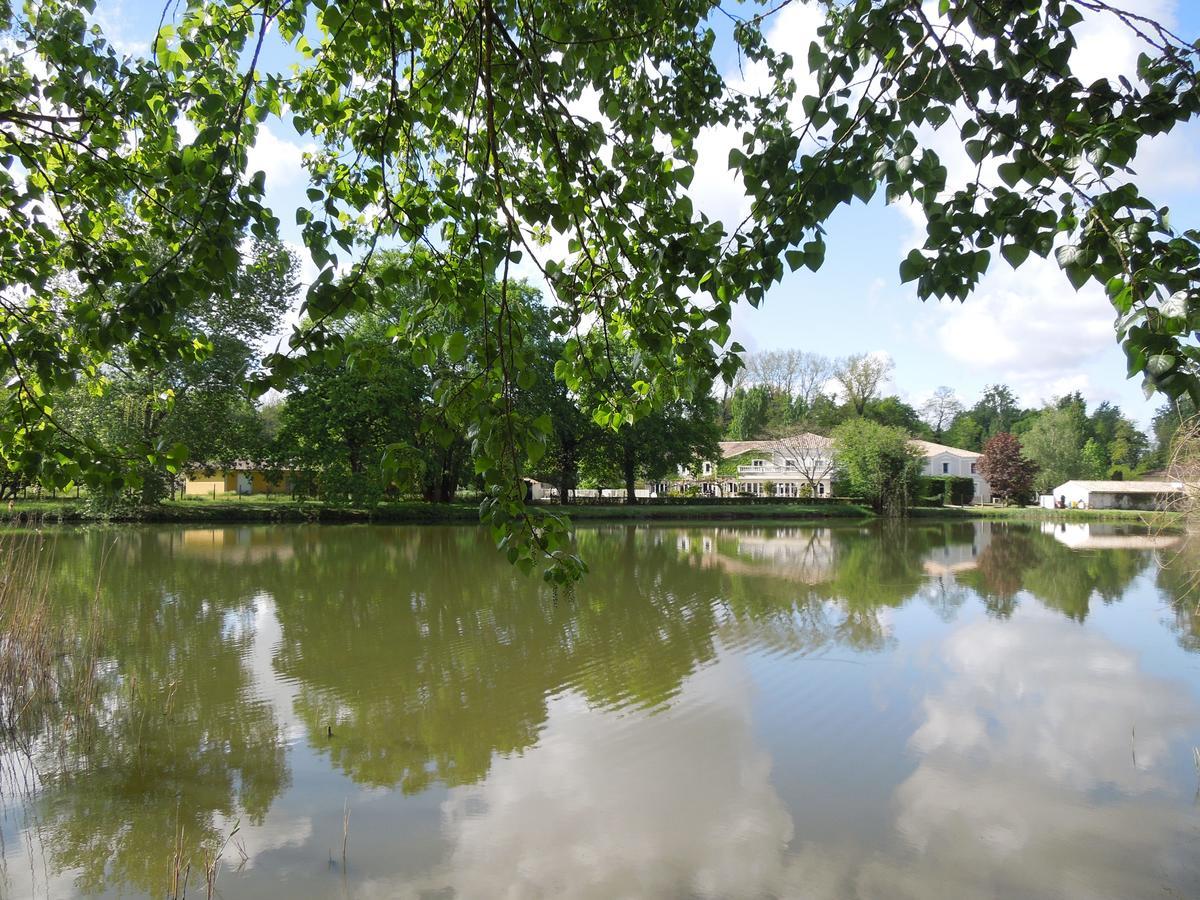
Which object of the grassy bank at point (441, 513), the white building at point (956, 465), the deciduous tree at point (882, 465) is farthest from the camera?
the white building at point (956, 465)

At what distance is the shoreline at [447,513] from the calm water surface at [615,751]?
850 centimetres

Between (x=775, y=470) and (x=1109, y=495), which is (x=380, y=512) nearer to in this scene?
(x=775, y=470)

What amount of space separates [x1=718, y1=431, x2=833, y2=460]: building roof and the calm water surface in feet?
121

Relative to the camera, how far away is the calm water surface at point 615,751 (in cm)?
466

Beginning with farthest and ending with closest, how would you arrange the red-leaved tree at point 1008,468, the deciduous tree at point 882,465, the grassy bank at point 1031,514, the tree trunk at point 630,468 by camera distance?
1. the red-leaved tree at point 1008,468
2. the grassy bank at point 1031,514
3. the deciduous tree at point 882,465
4. the tree trunk at point 630,468

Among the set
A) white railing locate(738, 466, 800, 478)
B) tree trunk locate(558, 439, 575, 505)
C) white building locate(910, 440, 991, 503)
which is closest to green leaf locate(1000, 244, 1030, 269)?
tree trunk locate(558, 439, 575, 505)

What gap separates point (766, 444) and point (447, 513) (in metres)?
31.9

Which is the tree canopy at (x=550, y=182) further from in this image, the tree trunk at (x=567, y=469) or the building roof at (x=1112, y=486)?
the building roof at (x=1112, y=486)

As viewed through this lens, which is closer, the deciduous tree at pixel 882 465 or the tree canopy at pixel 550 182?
the tree canopy at pixel 550 182

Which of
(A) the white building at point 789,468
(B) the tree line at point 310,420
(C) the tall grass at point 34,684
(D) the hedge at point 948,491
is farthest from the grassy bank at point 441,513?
(C) the tall grass at point 34,684

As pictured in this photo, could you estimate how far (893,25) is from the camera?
217cm

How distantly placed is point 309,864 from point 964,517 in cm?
5019

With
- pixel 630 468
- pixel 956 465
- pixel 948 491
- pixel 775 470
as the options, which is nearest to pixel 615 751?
pixel 630 468

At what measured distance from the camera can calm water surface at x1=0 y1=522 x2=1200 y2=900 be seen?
4656mm
